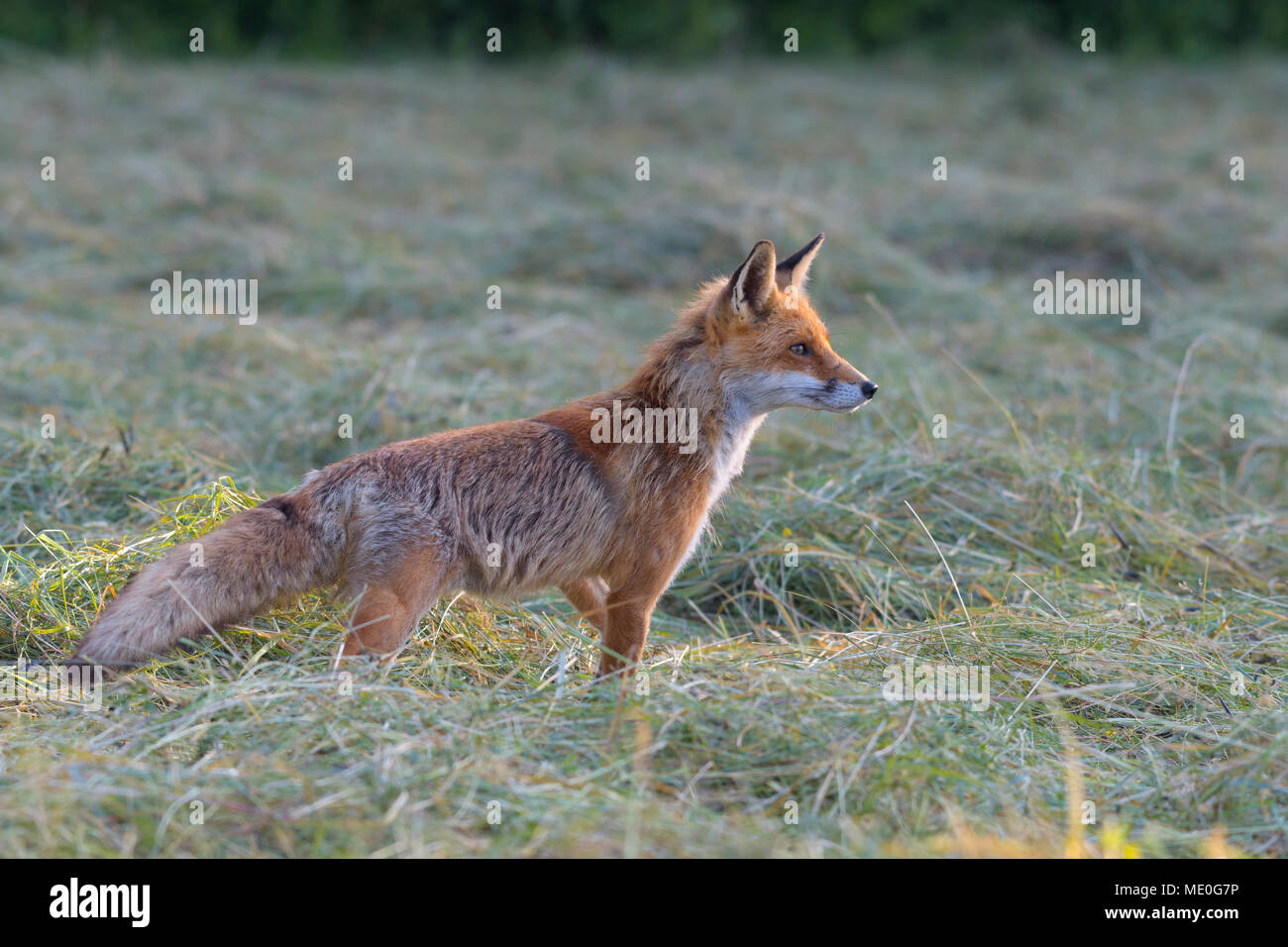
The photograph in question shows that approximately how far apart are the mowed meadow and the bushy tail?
206 millimetres

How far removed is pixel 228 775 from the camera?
138 inches

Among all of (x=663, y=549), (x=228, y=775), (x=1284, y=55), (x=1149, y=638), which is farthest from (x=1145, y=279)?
(x=1284, y=55)

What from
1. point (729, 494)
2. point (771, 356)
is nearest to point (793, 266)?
point (771, 356)

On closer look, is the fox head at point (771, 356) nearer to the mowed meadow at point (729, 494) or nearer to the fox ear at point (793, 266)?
the fox ear at point (793, 266)

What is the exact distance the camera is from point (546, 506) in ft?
15.6

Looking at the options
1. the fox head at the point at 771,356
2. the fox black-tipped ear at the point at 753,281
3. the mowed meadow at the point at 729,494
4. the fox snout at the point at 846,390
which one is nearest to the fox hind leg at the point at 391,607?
the mowed meadow at the point at 729,494

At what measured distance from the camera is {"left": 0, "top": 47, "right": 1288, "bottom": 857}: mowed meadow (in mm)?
3656

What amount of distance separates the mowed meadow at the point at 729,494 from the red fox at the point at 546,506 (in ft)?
0.89

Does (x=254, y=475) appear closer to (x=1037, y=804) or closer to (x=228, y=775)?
(x=228, y=775)

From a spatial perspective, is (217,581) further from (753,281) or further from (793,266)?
(793,266)

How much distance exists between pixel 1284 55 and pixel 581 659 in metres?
21.6

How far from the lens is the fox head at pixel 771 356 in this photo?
4.98m

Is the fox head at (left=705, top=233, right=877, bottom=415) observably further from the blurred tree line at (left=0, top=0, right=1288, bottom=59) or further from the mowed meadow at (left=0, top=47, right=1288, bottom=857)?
the blurred tree line at (left=0, top=0, right=1288, bottom=59)
